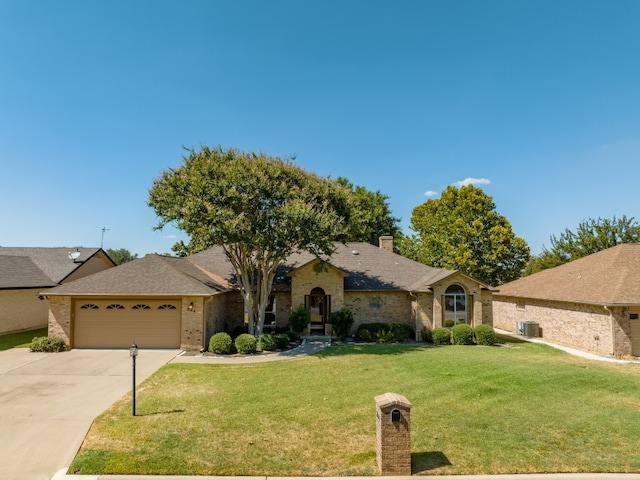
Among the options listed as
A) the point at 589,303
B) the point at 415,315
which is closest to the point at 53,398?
the point at 415,315

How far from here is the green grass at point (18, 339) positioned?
18991 mm

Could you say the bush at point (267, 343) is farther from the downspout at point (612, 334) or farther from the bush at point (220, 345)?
the downspout at point (612, 334)

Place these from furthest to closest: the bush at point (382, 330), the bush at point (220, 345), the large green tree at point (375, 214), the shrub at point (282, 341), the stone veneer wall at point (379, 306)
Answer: the large green tree at point (375, 214)
the stone veneer wall at point (379, 306)
the bush at point (382, 330)
the shrub at point (282, 341)
the bush at point (220, 345)

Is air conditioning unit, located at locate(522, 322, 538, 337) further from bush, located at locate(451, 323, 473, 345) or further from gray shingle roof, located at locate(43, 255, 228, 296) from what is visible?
gray shingle roof, located at locate(43, 255, 228, 296)

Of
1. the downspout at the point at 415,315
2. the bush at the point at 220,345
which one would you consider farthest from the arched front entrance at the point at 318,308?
the bush at the point at 220,345

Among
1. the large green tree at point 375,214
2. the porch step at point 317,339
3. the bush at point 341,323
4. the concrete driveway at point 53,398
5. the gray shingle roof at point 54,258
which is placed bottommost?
the porch step at point 317,339

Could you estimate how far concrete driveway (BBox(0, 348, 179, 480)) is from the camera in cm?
726

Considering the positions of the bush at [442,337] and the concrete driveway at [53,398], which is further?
the bush at [442,337]

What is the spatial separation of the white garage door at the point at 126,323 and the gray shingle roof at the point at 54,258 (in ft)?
36.7

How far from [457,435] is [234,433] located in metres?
4.86

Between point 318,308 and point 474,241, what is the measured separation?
62.3 ft

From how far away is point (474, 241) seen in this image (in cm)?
3466

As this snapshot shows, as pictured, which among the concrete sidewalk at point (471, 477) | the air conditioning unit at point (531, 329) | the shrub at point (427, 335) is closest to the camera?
the concrete sidewalk at point (471, 477)

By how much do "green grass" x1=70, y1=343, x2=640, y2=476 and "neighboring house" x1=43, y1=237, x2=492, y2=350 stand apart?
4449 mm
